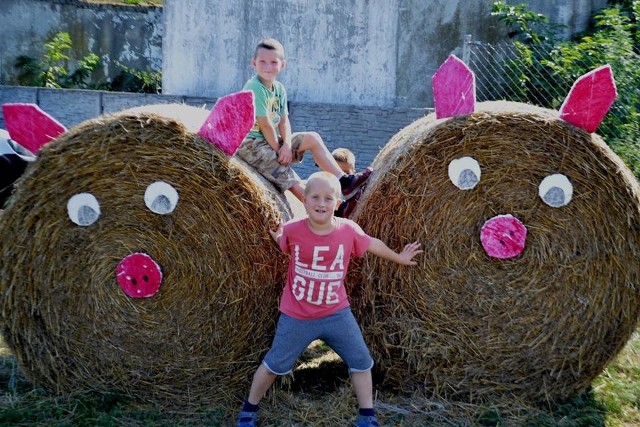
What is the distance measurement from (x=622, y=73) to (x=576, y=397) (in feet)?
17.3

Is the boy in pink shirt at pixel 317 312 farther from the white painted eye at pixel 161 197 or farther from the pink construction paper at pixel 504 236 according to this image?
the pink construction paper at pixel 504 236

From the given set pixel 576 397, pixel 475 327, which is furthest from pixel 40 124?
pixel 576 397

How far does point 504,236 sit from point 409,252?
54cm

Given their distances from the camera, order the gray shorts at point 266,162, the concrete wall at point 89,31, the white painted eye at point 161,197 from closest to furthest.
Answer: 1. the white painted eye at point 161,197
2. the gray shorts at point 266,162
3. the concrete wall at point 89,31

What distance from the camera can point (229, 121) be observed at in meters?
4.18

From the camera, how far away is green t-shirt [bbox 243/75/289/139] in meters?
4.92

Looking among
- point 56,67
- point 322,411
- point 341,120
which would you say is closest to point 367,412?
point 322,411

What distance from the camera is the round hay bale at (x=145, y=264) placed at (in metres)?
4.21

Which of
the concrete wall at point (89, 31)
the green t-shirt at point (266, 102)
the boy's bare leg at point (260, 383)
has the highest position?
the concrete wall at point (89, 31)

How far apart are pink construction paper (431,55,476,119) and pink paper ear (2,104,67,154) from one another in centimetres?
209

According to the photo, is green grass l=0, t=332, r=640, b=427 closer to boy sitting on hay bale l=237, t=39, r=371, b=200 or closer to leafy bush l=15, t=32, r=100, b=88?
boy sitting on hay bale l=237, t=39, r=371, b=200

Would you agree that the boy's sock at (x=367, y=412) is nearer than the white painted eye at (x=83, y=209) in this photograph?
Yes

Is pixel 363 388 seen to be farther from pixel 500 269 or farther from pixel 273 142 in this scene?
pixel 273 142

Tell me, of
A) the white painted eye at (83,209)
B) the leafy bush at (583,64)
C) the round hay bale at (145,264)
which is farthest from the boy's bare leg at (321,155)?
the leafy bush at (583,64)
